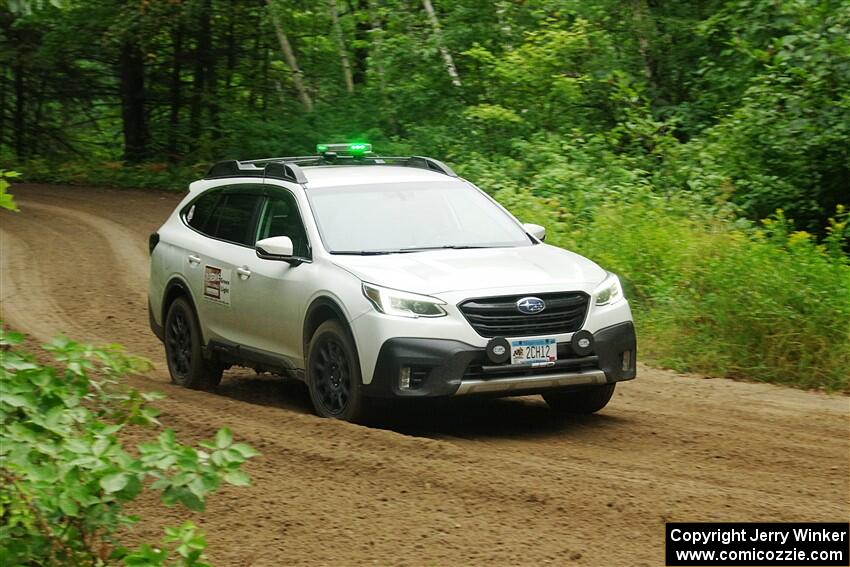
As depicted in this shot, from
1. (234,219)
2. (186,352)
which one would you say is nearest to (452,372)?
(234,219)

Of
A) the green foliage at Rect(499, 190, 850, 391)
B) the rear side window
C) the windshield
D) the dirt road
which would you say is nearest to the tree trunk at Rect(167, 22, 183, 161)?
the green foliage at Rect(499, 190, 850, 391)

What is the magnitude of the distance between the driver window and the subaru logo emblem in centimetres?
176

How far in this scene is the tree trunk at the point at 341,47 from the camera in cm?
2855

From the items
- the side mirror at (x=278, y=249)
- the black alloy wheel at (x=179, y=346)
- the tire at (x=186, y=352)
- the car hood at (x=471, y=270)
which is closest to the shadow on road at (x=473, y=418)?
the tire at (x=186, y=352)

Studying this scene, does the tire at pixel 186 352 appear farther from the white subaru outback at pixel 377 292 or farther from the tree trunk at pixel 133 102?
the tree trunk at pixel 133 102

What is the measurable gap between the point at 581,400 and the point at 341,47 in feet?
66.3

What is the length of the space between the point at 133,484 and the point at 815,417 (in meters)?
5.97

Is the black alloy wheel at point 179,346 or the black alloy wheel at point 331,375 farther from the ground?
the black alloy wheel at point 331,375

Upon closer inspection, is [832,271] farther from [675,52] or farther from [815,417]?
[675,52]

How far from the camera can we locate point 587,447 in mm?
8461

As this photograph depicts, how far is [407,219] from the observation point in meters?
9.82

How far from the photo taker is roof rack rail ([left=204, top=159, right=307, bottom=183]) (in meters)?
10.2

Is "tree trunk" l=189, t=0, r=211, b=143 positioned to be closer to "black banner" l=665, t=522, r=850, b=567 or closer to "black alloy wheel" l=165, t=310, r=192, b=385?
"black alloy wheel" l=165, t=310, r=192, b=385

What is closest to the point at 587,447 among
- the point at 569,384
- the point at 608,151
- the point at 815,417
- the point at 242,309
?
the point at 569,384
